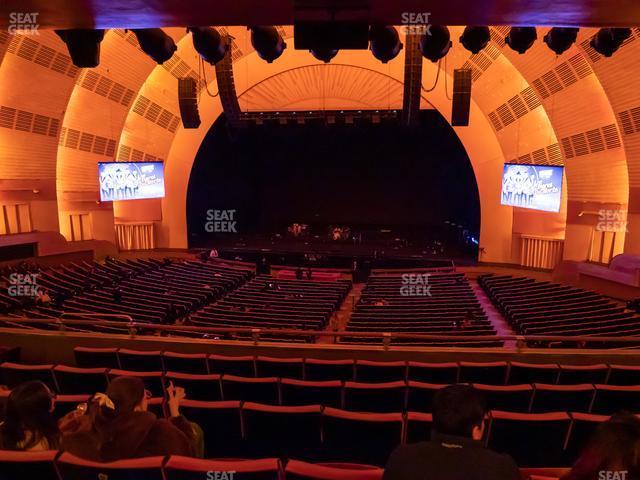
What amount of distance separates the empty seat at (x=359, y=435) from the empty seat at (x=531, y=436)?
0.86m

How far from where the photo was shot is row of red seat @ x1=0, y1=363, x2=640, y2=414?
15.7 ft

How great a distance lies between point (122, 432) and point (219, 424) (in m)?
1.49

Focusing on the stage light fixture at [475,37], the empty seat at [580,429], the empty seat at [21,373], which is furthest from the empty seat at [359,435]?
the stage light fixture at [475,37]

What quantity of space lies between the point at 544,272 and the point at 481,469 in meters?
19.7

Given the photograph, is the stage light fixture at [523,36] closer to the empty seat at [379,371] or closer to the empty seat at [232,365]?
the empty seat at [379,371]

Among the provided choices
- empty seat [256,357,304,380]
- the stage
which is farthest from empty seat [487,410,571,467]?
the stage

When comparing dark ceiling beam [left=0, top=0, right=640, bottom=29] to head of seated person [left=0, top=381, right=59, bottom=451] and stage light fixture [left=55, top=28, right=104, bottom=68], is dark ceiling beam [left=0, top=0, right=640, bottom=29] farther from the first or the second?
head of seated person [left=0, top=381, right=59, bottom=451]

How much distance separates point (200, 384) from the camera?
5059 millimetres

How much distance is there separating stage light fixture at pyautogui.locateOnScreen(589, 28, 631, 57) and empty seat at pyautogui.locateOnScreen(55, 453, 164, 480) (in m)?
8.14

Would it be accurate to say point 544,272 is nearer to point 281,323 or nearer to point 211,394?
point 281,323

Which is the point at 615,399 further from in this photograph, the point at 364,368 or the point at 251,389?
the point at 251,389

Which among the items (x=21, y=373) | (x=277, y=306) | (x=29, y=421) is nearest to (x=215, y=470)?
(x=29, y=421)

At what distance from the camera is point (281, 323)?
1052cm

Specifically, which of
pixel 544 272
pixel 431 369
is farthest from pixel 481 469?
pixel 544 272
